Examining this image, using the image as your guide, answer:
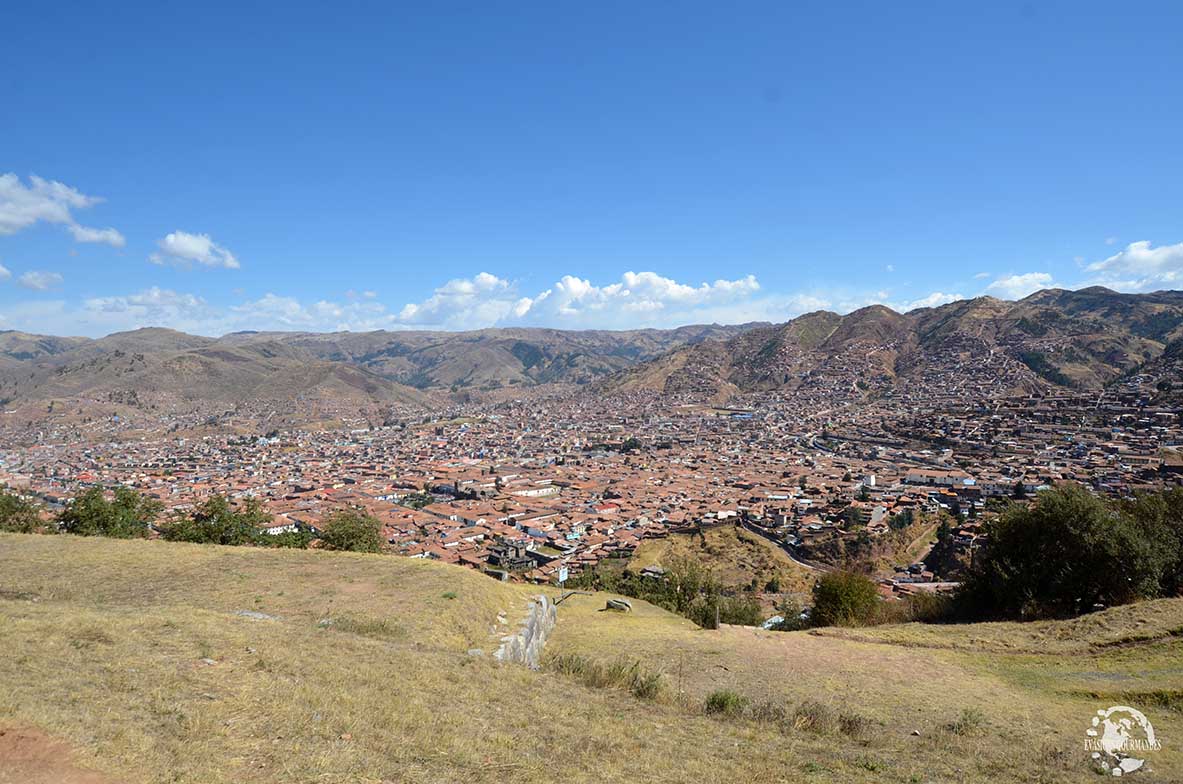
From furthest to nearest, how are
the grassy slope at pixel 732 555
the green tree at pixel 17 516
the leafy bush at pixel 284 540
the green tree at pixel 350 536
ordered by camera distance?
the grassy slope at pixel 732 555 < the leafy bush at pixel 284 540 < the green tree at pixel 350 536 < the green tree at pixel 17 516

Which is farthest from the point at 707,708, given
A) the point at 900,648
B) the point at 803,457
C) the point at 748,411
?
the point at 748,411

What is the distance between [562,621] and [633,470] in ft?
214

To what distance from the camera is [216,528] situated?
2445 cm

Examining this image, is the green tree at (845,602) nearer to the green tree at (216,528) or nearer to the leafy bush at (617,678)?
the leafy bush at (617,678)

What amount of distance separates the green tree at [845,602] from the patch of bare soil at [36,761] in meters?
19.6

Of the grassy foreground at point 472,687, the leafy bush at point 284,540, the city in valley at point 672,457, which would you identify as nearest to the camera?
the grassy foreground at point 472,687

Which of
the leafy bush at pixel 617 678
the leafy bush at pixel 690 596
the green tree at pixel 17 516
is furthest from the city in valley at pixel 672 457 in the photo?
the leafy bush at pixel 617 678

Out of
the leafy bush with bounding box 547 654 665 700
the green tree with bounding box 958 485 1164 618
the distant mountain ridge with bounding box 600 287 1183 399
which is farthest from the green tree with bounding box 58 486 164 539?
the distant mountain ridge with bounding box 600 287 1183 399

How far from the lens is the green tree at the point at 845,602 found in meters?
19.4

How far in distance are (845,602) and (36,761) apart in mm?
20439

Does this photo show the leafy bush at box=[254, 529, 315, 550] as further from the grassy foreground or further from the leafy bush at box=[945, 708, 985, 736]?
the leafy bush at box=[945, 708, 985, 736]

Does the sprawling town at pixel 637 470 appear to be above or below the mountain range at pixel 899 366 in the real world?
below

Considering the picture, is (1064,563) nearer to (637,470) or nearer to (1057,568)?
(1057,568)

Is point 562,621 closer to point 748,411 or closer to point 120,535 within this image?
point 120,535
